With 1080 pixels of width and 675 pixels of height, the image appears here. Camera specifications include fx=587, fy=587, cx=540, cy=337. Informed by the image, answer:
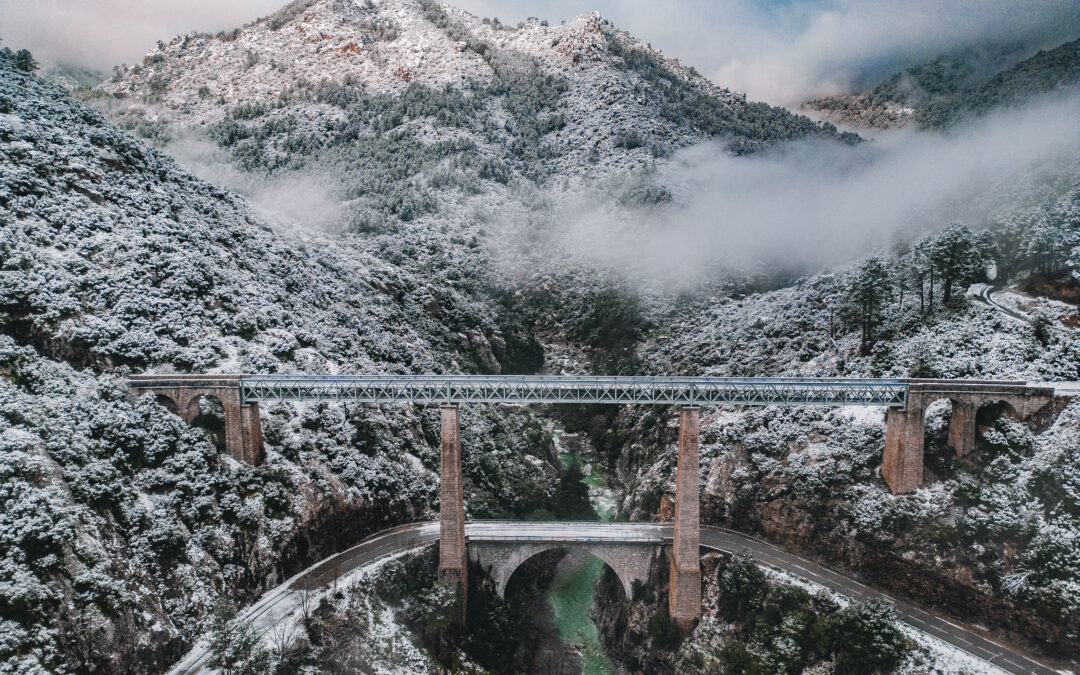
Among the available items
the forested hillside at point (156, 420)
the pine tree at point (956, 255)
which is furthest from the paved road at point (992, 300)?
the forested hillside at point (156, 420)

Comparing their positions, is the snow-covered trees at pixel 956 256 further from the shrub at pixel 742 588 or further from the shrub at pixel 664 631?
the shrub at pixel 664 631

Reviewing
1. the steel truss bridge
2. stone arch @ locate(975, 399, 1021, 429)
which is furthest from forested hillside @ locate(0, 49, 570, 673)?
stone arch @ locate(975, 399, 1021, 429)

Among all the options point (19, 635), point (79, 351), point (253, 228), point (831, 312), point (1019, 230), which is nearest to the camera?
point (19, 635)

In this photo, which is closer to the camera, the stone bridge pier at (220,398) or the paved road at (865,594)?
the paved road at (865,594)

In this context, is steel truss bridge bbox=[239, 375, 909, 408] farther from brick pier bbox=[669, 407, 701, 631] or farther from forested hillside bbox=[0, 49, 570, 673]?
forested hillside bbox=[0, 49, 570, 673]

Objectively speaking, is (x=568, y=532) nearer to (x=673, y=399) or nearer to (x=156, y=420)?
(x=673, y=399)

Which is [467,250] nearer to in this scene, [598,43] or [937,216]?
[937,216]

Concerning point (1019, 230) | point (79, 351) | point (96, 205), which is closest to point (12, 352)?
point (79, 351)
